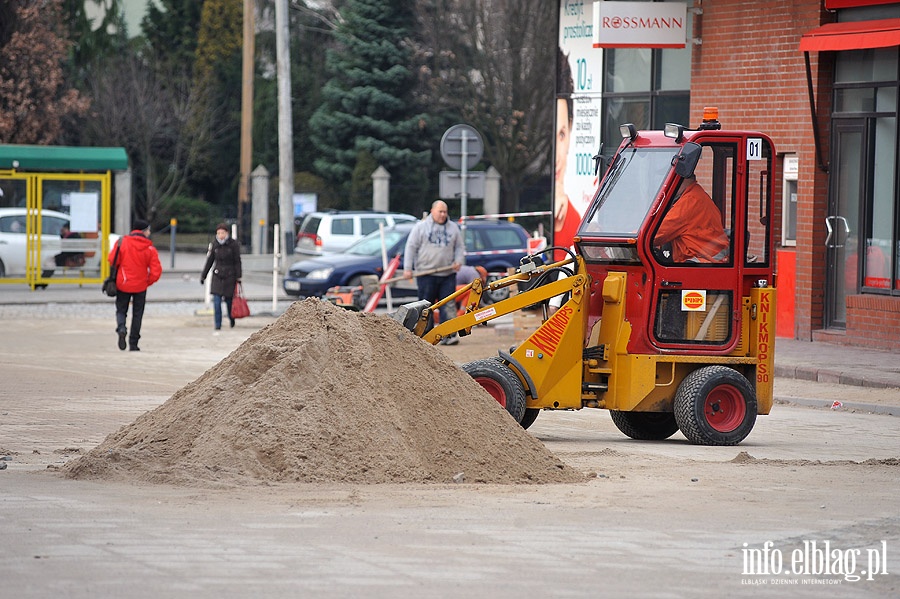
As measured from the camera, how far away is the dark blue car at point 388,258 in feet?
82.5

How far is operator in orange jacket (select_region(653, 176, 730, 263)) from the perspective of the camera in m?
10.9

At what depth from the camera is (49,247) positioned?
29453mm

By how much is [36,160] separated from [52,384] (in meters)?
16.1

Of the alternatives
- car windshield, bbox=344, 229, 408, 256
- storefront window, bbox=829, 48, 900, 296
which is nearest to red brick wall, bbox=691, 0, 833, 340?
storefront window, bbox=829, 48, 900, 296

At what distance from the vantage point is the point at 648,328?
36.1 feet

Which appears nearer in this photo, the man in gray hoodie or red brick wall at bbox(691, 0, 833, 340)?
the man in gray hoodie

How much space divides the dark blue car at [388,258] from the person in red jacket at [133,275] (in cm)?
629

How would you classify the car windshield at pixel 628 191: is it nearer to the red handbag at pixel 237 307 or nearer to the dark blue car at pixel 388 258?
the red handbag at pixel 237 307

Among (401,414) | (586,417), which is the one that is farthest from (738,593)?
(586,417)

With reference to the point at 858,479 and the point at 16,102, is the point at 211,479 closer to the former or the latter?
the point at 858,479

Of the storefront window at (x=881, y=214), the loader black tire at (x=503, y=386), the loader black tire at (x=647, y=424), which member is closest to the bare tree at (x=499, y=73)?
the storefront window at (x=881, y=214)

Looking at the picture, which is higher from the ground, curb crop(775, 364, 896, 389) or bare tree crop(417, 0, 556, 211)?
bare tree crop(417, 0, 556, 211)

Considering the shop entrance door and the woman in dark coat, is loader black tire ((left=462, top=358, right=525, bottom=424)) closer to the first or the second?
the shop entrance door

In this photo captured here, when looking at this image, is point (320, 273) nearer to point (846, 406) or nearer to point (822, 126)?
point (822, 126)
